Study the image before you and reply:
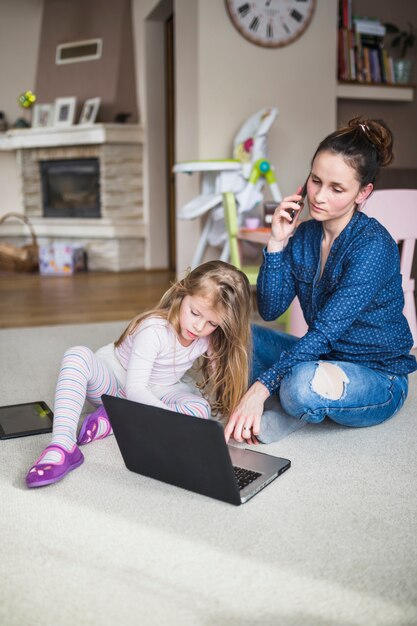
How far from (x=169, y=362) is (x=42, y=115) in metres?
4.58

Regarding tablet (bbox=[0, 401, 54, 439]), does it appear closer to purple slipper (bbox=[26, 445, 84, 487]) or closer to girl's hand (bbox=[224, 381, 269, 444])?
purple slipper (bbox=[26, 445, 84, 487])

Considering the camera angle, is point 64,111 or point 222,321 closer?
point 222,321

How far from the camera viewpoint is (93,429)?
1668 mm

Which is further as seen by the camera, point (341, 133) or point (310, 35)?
point (310, 35)

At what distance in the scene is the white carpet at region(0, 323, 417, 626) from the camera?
995 millimetres

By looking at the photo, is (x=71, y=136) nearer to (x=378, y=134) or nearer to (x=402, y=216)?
(x=402, y=216)

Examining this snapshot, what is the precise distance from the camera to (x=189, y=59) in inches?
160

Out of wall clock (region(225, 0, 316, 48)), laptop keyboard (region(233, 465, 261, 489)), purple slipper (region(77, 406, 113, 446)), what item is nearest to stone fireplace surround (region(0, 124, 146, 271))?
wall clock (region(225, 0, 316, 48))

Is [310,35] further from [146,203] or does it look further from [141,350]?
[141,350]

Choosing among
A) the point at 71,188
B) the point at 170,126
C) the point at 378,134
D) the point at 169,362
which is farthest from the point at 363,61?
the point at 169,362

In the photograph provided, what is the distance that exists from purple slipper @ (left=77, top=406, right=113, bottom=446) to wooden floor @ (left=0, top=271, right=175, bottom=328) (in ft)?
5.36

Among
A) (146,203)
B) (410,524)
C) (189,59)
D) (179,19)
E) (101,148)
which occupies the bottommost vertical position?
(410,524)

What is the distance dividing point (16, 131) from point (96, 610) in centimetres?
530

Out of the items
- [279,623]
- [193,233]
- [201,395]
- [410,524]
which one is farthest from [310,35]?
[279,623]
